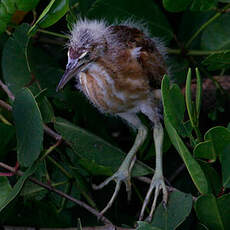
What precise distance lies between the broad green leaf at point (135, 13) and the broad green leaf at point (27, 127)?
49 centimetres

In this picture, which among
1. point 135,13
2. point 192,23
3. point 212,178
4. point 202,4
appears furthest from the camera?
point 192,23

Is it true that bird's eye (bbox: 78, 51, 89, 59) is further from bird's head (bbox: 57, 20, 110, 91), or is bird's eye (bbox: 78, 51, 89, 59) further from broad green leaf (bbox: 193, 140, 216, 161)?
broad green leaf (bbox: 193, 140, 216, 161)

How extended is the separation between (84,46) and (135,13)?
0.33 m

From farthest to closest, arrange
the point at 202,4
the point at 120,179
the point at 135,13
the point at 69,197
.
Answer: the point at 135,13, the point at 120,179, the point at 202,4, the point at 69,197

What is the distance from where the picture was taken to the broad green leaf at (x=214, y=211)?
3.62 feet

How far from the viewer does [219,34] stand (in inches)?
66.3

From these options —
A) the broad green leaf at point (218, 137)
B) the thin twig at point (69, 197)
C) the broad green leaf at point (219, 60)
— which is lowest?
the thin twig at point (69, 197)

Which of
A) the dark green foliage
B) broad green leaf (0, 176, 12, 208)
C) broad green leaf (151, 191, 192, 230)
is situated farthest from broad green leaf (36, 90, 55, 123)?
broad green leaf (151, 191, 192, 230)

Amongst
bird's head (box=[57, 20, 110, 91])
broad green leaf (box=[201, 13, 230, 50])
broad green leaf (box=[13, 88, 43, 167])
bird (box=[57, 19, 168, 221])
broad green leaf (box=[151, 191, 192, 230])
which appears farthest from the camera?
broad green leaf (box=[201, 13, 230, 50])

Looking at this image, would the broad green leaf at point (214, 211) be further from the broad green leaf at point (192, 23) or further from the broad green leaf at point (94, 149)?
the broad green leaf at point (192, 23)

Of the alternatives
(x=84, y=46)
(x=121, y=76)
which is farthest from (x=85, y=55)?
(x=121, y=76)

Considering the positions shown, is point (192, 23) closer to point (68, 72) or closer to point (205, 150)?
point (68, 72)

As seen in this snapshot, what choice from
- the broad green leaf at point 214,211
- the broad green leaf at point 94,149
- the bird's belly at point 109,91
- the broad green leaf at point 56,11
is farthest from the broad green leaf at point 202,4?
the broad green leaf at point 214,211

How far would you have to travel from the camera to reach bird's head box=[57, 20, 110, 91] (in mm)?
1449
